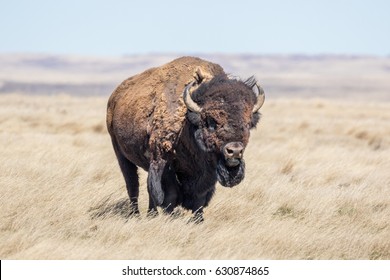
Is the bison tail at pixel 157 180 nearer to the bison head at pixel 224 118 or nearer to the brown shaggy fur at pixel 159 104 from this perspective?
the brown shaggy fur at pixel 159 104

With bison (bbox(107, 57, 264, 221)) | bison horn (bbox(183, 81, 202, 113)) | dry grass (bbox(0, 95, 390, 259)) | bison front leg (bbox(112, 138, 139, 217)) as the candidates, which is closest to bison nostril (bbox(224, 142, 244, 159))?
bison (bbox(107, 57, 264, 221))

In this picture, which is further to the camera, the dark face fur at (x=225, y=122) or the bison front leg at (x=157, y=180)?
the bison front leg at (x=157, y=180)

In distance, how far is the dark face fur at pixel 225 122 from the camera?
6.89m

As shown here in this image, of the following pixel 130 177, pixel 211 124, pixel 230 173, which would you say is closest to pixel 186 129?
pixel 211 124

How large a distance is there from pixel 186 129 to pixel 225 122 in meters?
0.75

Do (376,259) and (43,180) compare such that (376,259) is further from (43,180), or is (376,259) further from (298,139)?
(298,139)

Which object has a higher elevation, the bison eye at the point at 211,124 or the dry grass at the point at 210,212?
the bison eye at the point at 211,124

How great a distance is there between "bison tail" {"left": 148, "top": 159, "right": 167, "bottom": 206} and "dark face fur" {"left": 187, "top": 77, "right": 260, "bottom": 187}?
2.21ft

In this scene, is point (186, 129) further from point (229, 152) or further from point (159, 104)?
point (229, 152)

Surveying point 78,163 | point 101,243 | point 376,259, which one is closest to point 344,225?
point 376,259

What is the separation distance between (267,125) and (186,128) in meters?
15.3

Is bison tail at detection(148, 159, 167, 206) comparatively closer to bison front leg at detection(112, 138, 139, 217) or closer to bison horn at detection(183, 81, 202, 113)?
bison horn at detection(183, 81, 202, 113)

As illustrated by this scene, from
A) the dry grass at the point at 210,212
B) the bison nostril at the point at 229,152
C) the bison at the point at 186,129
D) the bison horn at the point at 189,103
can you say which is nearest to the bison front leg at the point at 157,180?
the bison at the point at 186,129

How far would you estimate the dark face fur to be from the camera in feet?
22.6
